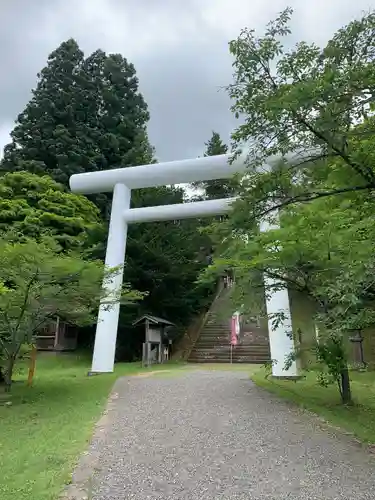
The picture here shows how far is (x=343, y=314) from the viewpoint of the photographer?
401 centimetres

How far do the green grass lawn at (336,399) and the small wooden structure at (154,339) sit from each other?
4321 mm

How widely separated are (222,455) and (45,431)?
8.02ft

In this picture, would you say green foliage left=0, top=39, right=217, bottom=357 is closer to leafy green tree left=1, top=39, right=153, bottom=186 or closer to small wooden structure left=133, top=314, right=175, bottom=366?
leafy green tree left=1, top=39, right=153, bottom=186

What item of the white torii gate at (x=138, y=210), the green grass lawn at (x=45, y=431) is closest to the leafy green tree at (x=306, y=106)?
the green grass lawn at (x=45, y=431)

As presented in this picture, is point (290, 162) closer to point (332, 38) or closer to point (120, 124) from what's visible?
point (332, 38)

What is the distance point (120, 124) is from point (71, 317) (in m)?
18.0

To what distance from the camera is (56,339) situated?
17234mm

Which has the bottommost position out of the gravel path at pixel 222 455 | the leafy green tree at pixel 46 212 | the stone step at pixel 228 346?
the gravel path at pixel 222 455

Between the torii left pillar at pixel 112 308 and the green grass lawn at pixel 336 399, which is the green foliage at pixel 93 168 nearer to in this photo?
the torii left pillar at pixel 112 308

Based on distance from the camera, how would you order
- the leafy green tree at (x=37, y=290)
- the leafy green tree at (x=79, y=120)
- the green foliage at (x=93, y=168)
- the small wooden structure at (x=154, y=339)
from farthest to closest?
the leafy green tree at (x=79, y=120), the green foliage at (x=93, y=168), the small wooden structure at (x=154, y=339), the leafy green tree at (x=37, y=290)

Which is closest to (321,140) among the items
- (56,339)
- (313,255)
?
(313,255)

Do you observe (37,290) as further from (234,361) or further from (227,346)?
(227,346)

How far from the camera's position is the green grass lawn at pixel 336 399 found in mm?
5777

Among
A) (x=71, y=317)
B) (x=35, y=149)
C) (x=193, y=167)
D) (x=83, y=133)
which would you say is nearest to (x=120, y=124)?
(x=83, y=133)
